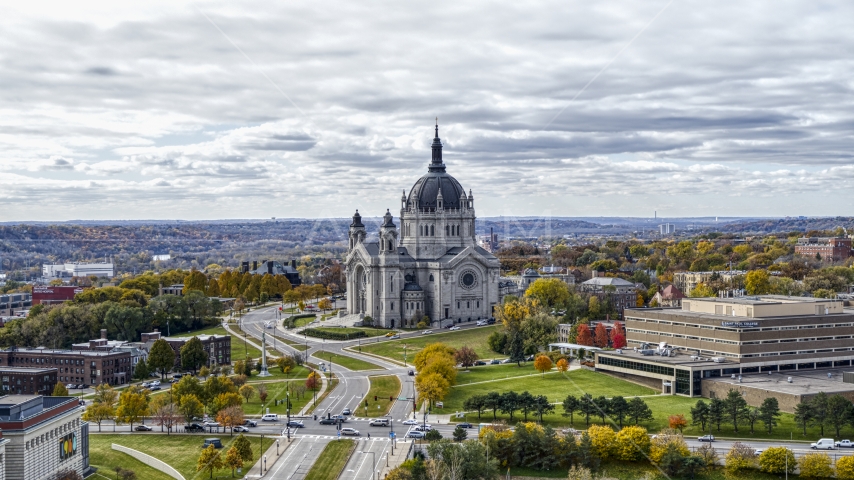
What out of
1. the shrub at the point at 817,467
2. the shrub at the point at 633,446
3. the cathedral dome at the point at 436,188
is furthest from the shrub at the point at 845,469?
the cathedral dome at the point at 436,188

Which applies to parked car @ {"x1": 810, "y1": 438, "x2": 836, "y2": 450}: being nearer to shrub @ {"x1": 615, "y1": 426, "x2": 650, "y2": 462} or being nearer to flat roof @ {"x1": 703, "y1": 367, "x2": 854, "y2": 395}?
flat roof @ {"x1": 703, "y1": 367, "x2": 854, "y2": 395}

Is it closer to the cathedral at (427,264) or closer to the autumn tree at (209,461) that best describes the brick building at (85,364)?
the autumn tree at (209,461)

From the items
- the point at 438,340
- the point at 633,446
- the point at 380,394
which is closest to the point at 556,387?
the point at 380,394

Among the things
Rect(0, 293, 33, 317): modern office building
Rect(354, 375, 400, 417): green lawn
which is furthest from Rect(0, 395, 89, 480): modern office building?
Rect(0, 293, 33, 317): modern office building

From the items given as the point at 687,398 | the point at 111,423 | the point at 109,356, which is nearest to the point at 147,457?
the point at 111,423

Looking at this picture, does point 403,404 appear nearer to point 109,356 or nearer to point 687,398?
point 687,398
